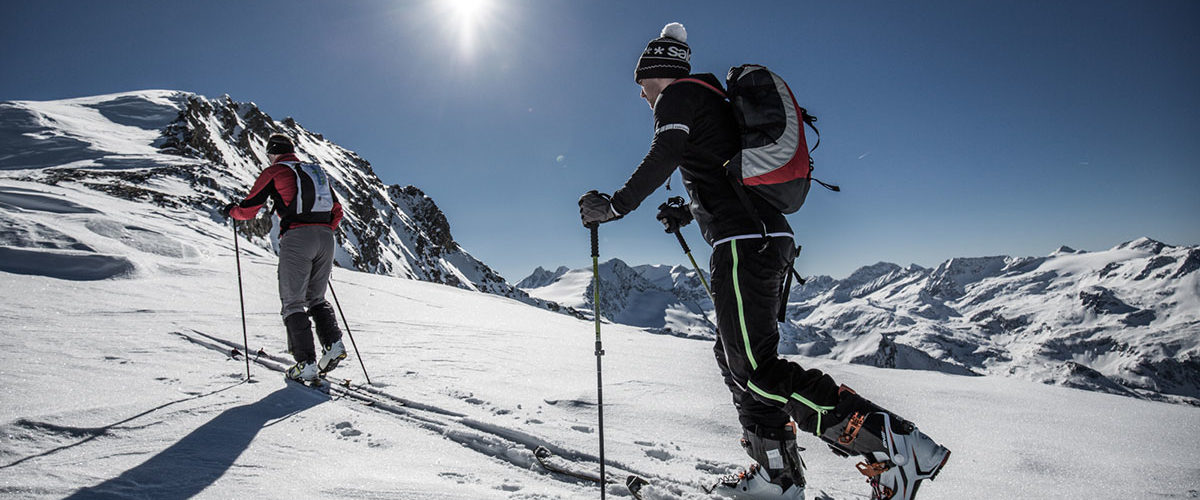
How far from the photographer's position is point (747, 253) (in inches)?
109

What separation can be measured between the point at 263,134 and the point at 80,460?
11569cm

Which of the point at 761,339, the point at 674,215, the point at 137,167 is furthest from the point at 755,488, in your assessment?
the point at 137,167

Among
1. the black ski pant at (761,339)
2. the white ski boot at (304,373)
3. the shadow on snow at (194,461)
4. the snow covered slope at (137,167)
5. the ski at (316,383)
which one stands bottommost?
the shadow on snow at (194,461)

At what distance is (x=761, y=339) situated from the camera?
2.73m

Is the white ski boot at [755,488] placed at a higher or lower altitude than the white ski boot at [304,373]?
lower

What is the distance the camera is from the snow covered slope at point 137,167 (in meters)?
11.8

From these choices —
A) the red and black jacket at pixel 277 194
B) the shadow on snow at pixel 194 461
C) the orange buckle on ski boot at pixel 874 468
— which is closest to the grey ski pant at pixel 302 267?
the red and black jacket at pixel 277 194

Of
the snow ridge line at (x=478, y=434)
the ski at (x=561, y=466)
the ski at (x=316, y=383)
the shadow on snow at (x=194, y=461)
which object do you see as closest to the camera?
the shadow on snow at (x=194, y=461)

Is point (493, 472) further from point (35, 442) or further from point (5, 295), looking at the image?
point (5, 295)

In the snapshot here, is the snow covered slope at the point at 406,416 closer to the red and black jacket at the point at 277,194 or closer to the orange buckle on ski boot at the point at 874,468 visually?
the orange buckle on ski boot at the point at 874,468

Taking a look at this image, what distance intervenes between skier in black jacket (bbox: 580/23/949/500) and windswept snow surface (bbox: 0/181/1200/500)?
55cm

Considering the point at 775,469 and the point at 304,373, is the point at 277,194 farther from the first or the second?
the point at 775,469

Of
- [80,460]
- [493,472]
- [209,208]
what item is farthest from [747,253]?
[209,208]

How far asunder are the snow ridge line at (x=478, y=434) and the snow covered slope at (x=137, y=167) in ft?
24.8
